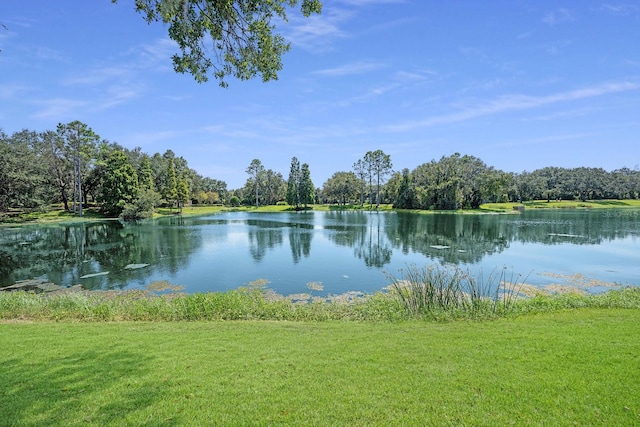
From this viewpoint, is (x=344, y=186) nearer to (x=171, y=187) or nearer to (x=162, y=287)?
(x=171, y=187)

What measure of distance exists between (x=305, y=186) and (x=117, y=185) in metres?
43.2

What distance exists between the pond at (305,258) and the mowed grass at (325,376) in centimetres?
834

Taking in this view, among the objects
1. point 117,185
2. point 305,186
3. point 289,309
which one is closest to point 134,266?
point 289,309

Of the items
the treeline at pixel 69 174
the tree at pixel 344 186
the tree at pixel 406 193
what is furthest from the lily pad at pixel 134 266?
the tree at pixel 344 186

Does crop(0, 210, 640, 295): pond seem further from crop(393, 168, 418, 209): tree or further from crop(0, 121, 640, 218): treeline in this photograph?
crop(393, 168, 418, 209): tree

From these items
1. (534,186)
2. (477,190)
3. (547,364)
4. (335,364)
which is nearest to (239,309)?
(335,364)

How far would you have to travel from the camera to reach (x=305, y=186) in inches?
3381

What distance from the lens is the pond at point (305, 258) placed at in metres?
17.0

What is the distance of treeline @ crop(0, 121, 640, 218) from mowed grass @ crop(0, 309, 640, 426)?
5376cm

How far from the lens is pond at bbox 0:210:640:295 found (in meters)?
17.0

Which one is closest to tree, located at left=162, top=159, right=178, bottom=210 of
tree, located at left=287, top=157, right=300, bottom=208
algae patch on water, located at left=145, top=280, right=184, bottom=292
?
tree, located at left=287, top=157, right=300, bottom=208

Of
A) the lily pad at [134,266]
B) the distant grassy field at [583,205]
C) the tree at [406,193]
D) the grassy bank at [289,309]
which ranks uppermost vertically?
the tree at [406,193]

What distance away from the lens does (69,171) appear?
57562 millimetres

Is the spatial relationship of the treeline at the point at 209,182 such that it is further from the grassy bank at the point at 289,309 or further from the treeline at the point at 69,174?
the grassy bank at the point at 289,309
